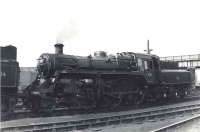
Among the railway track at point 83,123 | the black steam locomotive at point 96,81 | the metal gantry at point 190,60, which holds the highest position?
the metal gantry at point 190,60

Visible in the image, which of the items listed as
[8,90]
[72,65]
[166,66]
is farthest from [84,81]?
[166,66]

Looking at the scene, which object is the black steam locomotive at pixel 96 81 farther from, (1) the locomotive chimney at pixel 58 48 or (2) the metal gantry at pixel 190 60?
(2) the metal gantry at pixel 190 60

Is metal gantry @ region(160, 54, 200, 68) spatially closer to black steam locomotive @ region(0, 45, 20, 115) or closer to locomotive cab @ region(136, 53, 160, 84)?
locomotive cab @ region(136, 53, 160, 84)

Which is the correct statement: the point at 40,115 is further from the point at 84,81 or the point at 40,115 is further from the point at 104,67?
the point at 104,67

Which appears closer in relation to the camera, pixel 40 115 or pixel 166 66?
pixel 40 115

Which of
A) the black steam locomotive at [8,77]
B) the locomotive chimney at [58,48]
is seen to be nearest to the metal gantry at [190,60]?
the locomotive chimney at [58,48]

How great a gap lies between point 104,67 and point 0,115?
6.32 meters

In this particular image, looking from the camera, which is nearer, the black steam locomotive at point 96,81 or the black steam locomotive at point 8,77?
the black steam locomotive at point 8,77

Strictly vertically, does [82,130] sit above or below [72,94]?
below

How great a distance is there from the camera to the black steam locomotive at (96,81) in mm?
14562

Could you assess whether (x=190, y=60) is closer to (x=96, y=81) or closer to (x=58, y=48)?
(x=96, y=81)

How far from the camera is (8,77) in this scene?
14031mm

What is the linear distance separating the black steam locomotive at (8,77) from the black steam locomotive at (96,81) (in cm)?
103

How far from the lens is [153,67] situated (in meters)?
19.5
